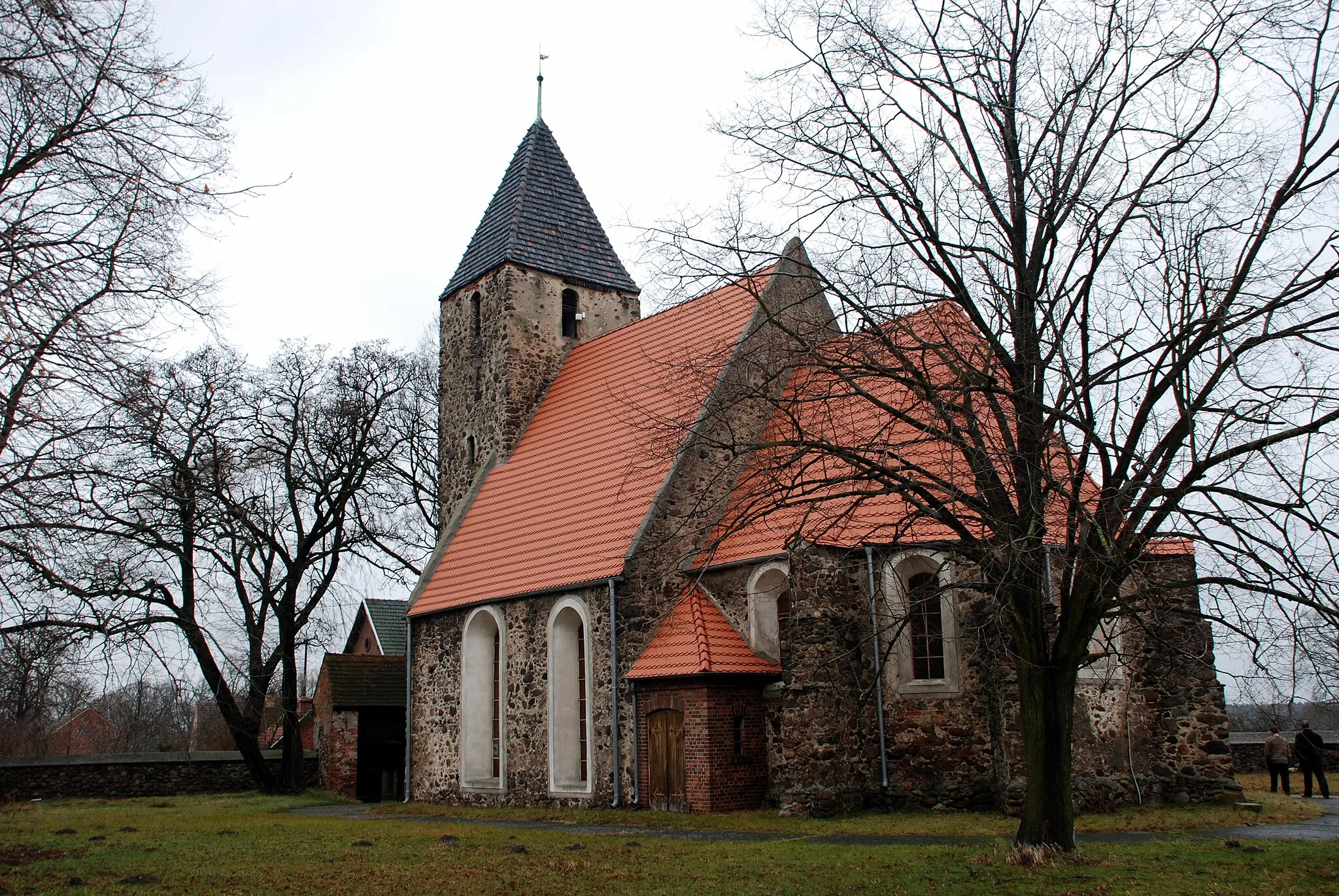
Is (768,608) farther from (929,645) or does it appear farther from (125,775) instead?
(125,775)

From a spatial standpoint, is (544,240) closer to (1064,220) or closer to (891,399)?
(891,399)

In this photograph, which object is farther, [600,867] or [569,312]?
[569,312]

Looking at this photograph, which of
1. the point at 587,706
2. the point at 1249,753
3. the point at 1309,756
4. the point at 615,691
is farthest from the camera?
the point at 1249,753

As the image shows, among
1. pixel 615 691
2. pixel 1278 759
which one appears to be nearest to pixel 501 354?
pixel 615 691

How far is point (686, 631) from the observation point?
16.9 metres

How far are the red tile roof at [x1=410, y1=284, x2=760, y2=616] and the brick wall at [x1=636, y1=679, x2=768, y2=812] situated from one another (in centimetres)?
259

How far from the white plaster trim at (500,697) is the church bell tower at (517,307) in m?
4.03

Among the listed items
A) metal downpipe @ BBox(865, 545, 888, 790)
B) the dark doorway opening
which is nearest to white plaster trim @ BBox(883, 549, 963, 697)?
metal downpipe @ BBox(865, 545, 888, 790)

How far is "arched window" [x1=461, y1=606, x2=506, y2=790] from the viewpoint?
66.7 ft

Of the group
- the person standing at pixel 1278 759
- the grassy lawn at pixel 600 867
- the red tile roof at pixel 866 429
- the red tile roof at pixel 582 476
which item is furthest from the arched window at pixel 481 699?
the person standing at pixel 1278 759

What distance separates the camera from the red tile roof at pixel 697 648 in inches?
632

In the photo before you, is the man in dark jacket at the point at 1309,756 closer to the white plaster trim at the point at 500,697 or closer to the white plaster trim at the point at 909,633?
the white plaster trim at the point at 909,633

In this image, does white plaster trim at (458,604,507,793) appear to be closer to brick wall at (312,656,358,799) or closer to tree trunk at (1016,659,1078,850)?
brick wall at (312,656,358,799)

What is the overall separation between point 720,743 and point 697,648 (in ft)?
4.78
